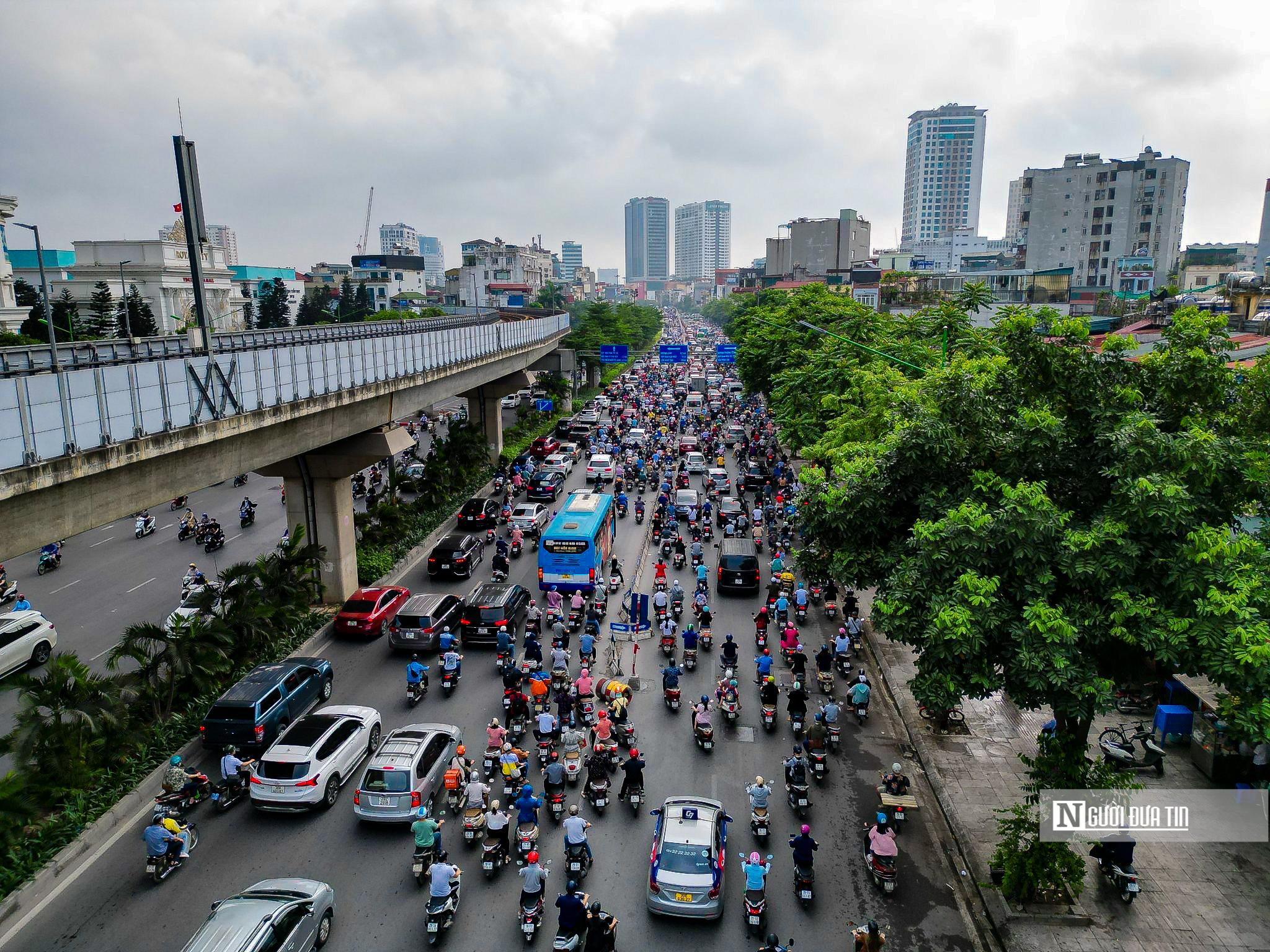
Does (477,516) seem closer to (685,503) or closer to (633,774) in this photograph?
(685,503)

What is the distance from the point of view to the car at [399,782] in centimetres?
1348

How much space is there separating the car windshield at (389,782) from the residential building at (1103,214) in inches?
3429

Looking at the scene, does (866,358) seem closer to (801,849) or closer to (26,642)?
(801,849)

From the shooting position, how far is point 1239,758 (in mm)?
15000

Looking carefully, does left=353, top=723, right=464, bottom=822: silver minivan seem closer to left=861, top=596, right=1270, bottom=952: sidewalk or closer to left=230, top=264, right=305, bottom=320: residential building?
left=861, top=596, right=1270, bottom=952: sidewalk

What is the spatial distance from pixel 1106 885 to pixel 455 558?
19.8m

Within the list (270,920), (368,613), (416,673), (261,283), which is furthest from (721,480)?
(261,283)

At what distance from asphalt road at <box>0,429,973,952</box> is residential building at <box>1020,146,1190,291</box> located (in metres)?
82.5

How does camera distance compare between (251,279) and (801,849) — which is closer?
(801,849)

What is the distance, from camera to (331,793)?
1449 centimetres

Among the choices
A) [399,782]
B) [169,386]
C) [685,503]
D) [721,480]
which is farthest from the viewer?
[721,480]

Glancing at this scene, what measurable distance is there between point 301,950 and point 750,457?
37750 mm

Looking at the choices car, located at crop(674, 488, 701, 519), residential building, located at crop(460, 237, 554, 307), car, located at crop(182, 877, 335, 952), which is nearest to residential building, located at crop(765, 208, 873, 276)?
residential building, located at crop(460, 237, 554, 307)

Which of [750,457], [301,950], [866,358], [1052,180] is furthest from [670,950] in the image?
[1052,180]
